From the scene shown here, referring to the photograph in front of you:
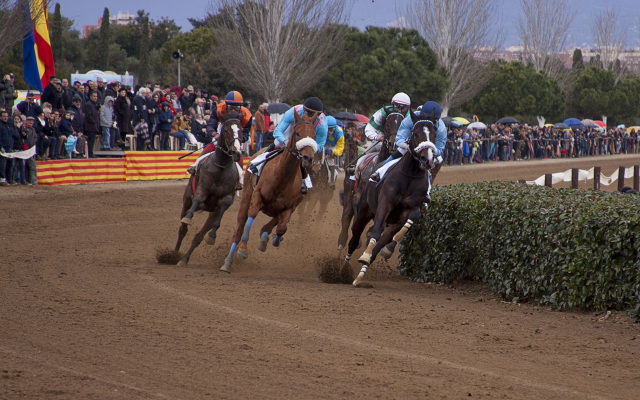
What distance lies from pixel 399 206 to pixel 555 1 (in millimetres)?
70000

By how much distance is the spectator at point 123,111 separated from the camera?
2273 centimetres

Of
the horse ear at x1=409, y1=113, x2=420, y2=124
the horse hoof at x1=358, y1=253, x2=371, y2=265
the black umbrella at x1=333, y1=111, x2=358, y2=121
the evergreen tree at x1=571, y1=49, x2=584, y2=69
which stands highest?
the evergreen tree at x1=571, y1=49, x2=584, y2=69

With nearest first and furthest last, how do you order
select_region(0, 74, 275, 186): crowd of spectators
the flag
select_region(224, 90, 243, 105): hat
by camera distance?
select_region(224, 90, 243, 105): hat < select_region(0, 74, 275, 186): crowd of spectators < the flag

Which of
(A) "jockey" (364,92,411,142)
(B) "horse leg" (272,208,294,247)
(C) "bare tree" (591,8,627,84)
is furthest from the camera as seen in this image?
(C) "bare tree" (591,8,627,84)

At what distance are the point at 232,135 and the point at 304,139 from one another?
1543 mm

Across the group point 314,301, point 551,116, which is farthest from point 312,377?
point 551,116

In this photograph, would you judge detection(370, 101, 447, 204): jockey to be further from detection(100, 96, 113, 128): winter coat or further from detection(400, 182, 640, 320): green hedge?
detection(100, 96, 113, 128): winter coat

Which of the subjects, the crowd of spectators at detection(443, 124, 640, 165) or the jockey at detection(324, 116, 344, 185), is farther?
the crowd of spectators at detection(443, 124, 640, 165)

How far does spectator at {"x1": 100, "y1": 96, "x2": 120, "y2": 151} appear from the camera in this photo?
22.5 m

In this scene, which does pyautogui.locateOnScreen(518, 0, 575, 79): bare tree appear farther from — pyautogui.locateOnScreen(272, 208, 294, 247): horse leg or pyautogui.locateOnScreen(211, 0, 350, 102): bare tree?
pyautogui.locateOnScreen(272, 208, 294, 247): horse leg

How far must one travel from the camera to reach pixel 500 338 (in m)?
7.40

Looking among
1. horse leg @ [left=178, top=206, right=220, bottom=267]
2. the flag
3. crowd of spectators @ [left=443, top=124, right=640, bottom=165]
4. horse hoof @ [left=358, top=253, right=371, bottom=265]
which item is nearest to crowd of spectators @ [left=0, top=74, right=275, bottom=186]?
the flag

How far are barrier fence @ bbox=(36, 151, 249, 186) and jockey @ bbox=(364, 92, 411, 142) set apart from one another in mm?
10877

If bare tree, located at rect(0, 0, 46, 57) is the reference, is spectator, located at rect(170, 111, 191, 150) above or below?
below
